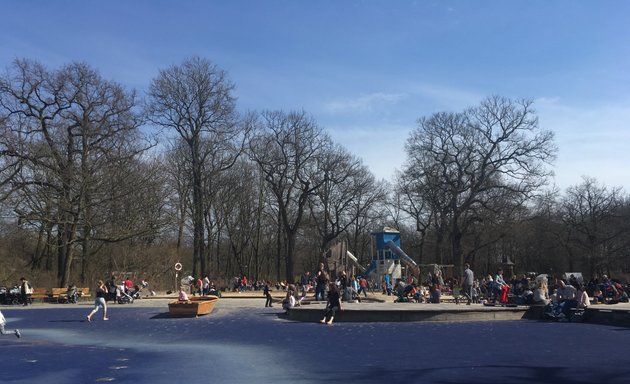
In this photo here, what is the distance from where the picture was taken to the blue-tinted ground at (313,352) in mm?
10328

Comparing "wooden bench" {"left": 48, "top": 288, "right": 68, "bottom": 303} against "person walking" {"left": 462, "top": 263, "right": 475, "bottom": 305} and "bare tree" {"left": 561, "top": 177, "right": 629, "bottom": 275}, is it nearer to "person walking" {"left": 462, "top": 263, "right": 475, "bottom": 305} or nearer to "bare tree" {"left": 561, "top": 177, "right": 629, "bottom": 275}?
"person walking" {"left": 462, "top": 263, "right": 475, "bottom": 305}

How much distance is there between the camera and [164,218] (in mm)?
47469

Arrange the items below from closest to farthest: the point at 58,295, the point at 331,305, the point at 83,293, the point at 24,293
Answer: the point at 331,305 < the point at 24,293 < the point at 58,295 < the point at 83,293

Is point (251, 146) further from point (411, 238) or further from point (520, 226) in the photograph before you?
point (411, 238)

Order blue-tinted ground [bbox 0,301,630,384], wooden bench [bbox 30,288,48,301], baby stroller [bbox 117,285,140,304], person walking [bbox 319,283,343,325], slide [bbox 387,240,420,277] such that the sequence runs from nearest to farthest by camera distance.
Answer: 1. blue-tinted ground [bbox 0,301,630,384]
2. person walking [bbox 319,283,343,325]
3. baby stroller [bbox 117,285,140,304]
4. wooden bench [bbox 30,288,48,301]
5. slide [bbox 387,240,420,277]

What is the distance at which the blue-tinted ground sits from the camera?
10328 millimetres

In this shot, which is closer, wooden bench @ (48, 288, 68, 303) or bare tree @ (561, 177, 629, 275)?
wooden bench @ (48, 288, 68, 303)

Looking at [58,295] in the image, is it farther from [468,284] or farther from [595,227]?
[595,227]

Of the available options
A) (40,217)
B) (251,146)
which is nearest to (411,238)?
(251,146)

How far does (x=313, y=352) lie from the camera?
13.2 meters

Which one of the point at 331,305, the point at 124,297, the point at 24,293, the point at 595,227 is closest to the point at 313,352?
the point at 331,305

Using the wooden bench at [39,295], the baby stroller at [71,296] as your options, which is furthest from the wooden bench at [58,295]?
the wooden bench at [39,295]

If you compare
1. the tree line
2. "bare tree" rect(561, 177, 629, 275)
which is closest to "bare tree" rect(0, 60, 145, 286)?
the tree line

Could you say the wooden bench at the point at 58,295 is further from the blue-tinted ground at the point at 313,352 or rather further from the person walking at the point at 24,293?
the blue-tinted ground at the point at 313,352
